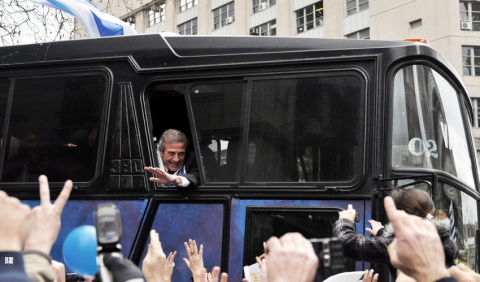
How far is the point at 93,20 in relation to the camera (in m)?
7.38

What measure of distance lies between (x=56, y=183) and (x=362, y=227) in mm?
2670

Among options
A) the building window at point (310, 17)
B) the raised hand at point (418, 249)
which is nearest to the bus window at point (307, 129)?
the raised hand at point (418, 249)

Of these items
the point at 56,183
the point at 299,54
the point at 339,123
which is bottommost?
the point at 56,183

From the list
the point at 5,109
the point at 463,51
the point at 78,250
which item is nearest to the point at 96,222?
the point at 78,250

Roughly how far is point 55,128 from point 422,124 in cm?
315

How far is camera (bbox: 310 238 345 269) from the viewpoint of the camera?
72.6 inches

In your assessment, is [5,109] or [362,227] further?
[5,109]

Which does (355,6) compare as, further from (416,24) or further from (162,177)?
(162,177)

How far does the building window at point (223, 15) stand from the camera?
31.4 m

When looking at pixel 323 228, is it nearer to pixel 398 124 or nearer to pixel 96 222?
pixel 398 124

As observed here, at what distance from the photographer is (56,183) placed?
16.1 ft

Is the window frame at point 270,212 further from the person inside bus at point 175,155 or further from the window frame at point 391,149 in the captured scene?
the person inside bus at point 175,155

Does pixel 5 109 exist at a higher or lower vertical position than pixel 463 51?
lower

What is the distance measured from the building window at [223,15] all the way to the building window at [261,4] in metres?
1.48
